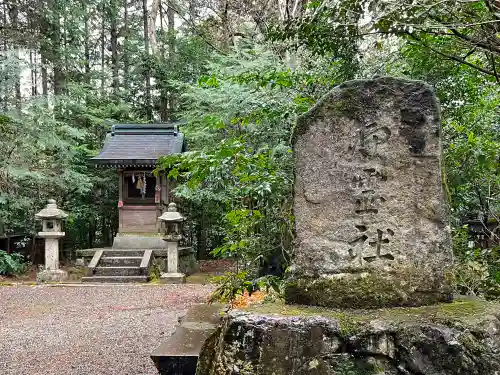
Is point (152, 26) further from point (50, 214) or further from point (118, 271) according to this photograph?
point (118, 271)

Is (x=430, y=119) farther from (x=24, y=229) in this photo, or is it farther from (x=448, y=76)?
(x=24, y=229)

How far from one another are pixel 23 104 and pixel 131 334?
783 cm

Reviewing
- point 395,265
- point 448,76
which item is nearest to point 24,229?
point 448,76

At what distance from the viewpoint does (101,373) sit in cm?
441

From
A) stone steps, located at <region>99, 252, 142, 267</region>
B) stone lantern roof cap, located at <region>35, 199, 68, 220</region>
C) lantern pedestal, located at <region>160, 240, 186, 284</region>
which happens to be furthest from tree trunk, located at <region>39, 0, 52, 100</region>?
lantern pedestal, located at <region>160, 240, 186, 284</region>

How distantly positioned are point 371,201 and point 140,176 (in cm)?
1201

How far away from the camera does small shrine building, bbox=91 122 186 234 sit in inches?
532

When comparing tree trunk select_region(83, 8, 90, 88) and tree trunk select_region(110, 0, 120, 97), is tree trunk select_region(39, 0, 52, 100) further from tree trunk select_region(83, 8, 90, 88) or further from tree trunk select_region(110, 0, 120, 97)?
tree trunk select_region(110, 0, 120, 97)

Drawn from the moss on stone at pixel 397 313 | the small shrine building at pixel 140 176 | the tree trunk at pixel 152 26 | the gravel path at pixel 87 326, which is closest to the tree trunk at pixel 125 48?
the tree trunk at pixel 152 26

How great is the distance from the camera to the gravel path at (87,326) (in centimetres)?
481

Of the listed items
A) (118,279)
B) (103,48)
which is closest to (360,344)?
(118,279)

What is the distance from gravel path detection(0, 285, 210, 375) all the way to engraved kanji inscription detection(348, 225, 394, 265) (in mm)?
2664

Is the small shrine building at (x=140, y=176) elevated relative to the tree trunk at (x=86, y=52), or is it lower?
lower

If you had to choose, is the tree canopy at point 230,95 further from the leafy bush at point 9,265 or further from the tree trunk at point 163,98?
the leafy bush at point 9,265
